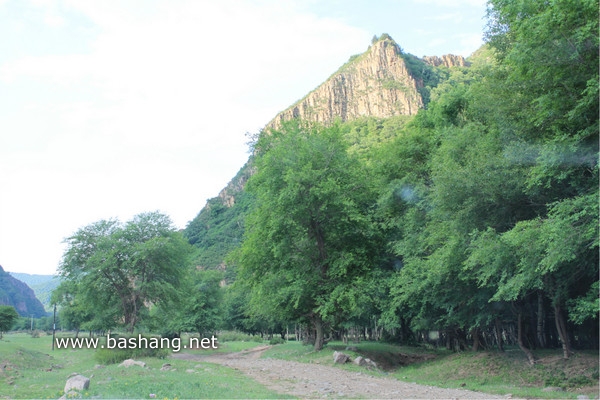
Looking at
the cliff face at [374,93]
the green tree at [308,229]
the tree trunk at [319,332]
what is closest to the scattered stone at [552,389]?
the green tree at [308,229]

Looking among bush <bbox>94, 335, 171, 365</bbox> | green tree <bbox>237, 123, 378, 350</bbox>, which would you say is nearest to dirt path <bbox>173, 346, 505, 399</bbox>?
green tree <bbox>237, 123, 378, 350</bbox>

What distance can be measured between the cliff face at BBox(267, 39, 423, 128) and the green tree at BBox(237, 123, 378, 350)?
150313 millimetres

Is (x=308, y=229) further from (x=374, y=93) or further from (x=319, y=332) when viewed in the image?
(x=374, y=93)

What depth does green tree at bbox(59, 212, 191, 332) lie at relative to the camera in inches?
1135

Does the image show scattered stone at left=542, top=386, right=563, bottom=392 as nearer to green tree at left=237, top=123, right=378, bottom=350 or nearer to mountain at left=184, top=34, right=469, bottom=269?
green tree at left=237, top=123, right=378, bottom=350

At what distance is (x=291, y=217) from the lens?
2478 centimetres

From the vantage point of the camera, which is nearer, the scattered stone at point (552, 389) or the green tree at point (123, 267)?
the scattered stone at point (552, 389)

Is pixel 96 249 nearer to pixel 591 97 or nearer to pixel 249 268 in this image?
pixel 249 268

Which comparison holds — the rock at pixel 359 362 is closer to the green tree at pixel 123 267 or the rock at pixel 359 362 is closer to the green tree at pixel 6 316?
the green tree at pixel 123 267

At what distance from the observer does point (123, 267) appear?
29.0m

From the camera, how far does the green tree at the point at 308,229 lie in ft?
78.7

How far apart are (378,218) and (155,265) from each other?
587 inches

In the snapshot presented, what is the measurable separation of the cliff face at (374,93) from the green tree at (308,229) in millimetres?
150313

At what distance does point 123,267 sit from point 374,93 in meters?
169
